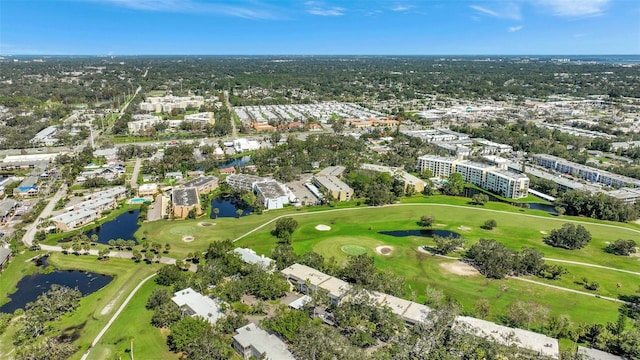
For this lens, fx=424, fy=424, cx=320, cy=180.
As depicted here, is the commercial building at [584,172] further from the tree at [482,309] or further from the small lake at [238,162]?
the small lake at [238,162]

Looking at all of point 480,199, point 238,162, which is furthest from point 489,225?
point 238,162

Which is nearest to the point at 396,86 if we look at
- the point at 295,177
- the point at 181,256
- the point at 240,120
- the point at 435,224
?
the point at 240,120

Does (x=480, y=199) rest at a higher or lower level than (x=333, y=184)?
lower

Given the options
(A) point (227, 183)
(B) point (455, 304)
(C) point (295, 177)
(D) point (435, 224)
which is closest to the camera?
(B) point (455, 304)

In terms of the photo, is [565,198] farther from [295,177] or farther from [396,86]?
[396,86]

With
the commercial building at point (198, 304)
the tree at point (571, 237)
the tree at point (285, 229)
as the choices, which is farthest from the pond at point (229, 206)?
the tree at point (571, 237)

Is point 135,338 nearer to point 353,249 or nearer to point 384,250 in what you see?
point 353,249
